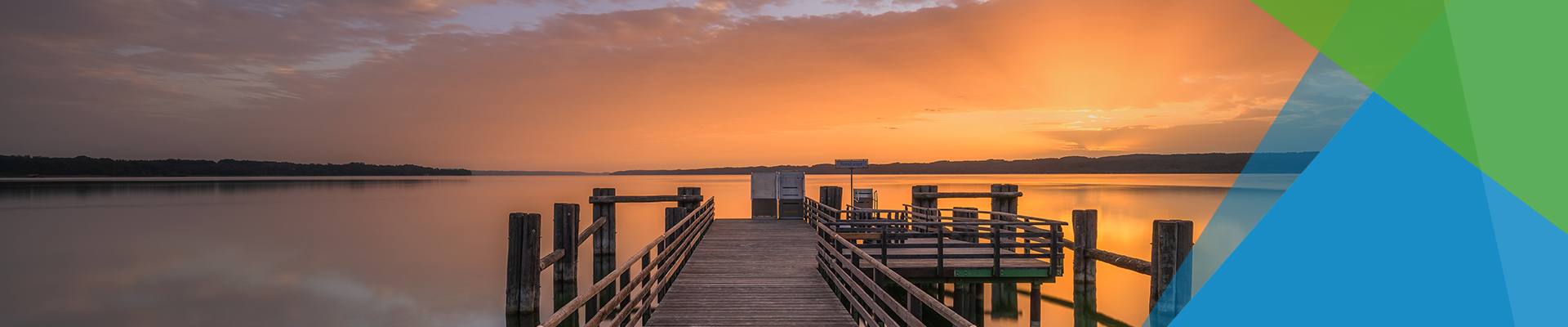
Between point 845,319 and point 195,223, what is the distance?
43.8 meters

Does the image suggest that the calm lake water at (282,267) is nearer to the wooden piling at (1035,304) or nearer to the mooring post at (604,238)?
the mooring post at (604,238)

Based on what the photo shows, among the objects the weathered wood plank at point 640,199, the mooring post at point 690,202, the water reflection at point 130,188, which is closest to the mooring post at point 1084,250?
the weathered wood plank at point 640,199

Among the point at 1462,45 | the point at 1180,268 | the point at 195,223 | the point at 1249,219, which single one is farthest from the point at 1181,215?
the point at 195,223

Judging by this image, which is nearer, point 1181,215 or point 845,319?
point 845,319

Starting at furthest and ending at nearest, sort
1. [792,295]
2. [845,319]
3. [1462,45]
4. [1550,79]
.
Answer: [1462,45] → [1550,79] → [792,295] → [845,319]

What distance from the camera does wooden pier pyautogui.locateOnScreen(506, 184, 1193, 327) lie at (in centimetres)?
716

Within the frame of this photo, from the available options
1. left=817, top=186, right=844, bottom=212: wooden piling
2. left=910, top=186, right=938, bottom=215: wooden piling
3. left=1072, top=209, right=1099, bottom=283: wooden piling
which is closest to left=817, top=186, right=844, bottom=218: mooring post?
left=817, top=186, right=844, bottom=212: wooden piling

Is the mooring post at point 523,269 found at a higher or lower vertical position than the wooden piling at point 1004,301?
higher

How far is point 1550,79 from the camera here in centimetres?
2098

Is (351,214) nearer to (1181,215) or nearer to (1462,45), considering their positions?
(1181,215)
